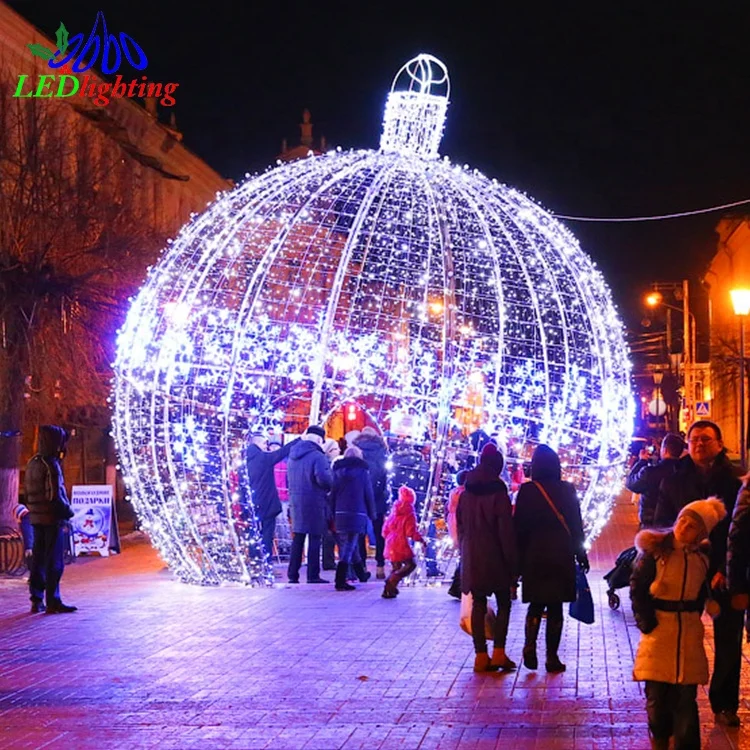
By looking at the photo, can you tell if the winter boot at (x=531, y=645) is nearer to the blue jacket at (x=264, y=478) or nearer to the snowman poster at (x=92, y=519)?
the blue jacket at (x=264, y=478)

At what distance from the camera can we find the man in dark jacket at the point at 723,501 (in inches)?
295

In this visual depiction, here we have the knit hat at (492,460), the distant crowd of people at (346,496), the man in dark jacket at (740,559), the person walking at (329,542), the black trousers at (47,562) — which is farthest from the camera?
the person walking at (329,542)

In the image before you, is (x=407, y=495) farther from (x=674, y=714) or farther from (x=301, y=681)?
(x=674, y=714)

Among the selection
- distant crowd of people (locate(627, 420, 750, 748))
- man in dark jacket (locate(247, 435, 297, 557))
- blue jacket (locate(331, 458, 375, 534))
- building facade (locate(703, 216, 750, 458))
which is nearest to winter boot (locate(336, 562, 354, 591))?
blue jacket (locate(331, 458, 375, 534))

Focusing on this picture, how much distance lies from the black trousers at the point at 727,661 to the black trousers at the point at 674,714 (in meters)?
1.13

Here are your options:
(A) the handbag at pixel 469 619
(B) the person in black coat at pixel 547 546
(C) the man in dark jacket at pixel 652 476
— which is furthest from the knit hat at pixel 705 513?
(C) the man in dark jacket at pixel 652 476

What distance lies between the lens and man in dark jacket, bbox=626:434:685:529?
10.4m

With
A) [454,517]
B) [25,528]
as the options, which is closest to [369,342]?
[454,517]

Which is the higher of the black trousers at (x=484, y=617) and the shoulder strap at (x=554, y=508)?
the shoulder strap at (x=554, y=508)

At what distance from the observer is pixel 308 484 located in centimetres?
1431

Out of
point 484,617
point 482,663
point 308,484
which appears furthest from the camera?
point 308,484

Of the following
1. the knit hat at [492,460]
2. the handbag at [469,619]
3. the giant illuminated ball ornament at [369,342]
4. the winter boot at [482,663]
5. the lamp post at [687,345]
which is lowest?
the winter boot at [482,663]

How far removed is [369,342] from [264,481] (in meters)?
2.43

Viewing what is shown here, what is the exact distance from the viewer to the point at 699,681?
20.8 feet
